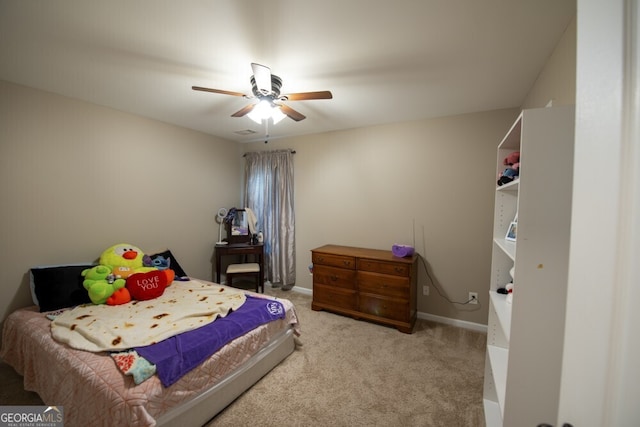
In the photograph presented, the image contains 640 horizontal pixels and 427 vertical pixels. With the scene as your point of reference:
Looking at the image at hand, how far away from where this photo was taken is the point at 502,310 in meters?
1.37

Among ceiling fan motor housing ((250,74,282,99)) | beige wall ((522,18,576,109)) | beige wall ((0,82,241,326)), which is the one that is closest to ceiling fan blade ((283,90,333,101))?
ceiling fan motor housing ((250,74,282,99))

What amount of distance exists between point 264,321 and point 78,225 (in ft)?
7.25

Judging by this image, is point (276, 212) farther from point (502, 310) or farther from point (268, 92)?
point (502, 310)

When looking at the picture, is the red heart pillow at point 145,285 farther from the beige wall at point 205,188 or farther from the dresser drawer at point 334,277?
the dresser drawer at point 334,277

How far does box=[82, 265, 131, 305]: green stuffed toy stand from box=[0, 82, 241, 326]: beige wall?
450mm

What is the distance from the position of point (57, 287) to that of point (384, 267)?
3.09m

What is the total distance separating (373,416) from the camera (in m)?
1.65

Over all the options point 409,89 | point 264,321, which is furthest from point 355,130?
point 264,321

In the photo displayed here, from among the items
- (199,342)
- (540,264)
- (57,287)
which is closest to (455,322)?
(540,264)

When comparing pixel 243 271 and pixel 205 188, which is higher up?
pixel 205 188

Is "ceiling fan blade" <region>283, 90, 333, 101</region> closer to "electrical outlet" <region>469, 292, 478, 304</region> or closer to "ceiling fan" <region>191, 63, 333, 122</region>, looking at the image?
"ceiling fan" <region>191, 63, 333, 122</region>

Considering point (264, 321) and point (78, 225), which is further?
point (78, 225)

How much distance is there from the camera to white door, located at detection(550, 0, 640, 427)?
405 millimetres

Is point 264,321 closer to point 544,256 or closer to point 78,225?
point 544,256
